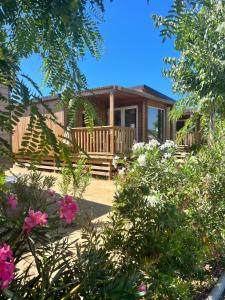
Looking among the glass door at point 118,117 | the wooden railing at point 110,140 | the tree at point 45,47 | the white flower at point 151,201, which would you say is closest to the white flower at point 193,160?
the white flower at point 151,201

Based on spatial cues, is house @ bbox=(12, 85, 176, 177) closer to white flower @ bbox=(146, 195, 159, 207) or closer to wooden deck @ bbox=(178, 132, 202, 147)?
wooden deck @ bbox=(178, 132, 202, 147)

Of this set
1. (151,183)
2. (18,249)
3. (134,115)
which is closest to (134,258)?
(18,249)

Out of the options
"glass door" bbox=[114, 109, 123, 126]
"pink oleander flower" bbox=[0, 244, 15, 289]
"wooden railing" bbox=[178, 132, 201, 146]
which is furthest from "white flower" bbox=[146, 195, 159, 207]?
"glass door" bbox=[114, 109, 123, 126]

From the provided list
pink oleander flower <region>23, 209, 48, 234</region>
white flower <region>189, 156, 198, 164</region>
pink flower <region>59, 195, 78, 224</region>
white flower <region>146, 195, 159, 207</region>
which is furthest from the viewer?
white flower <region>189, 156, 198, 164</region>

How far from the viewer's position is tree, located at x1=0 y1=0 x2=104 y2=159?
0.98 m

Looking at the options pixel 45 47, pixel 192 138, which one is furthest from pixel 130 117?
pixel 45 47

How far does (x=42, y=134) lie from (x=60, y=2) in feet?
1.62

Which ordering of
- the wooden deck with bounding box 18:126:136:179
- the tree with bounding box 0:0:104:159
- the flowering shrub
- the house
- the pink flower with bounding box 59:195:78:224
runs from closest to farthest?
the tree with bounding box 0:0:104:159, the pink flower with bounding box 59:195:78:224, the flowering shrub, the wooden deck with bounding box 18:126:136:179, the house

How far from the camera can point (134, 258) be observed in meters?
2.45

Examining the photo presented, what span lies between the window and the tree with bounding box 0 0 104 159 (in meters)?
14.6

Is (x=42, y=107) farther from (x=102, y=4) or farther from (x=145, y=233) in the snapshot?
(x=145, y=233)

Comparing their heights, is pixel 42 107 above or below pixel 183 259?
above

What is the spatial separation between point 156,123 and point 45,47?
50.7ft

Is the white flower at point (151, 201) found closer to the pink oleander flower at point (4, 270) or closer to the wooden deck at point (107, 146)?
the pink oleander flower at point (4, 270)
